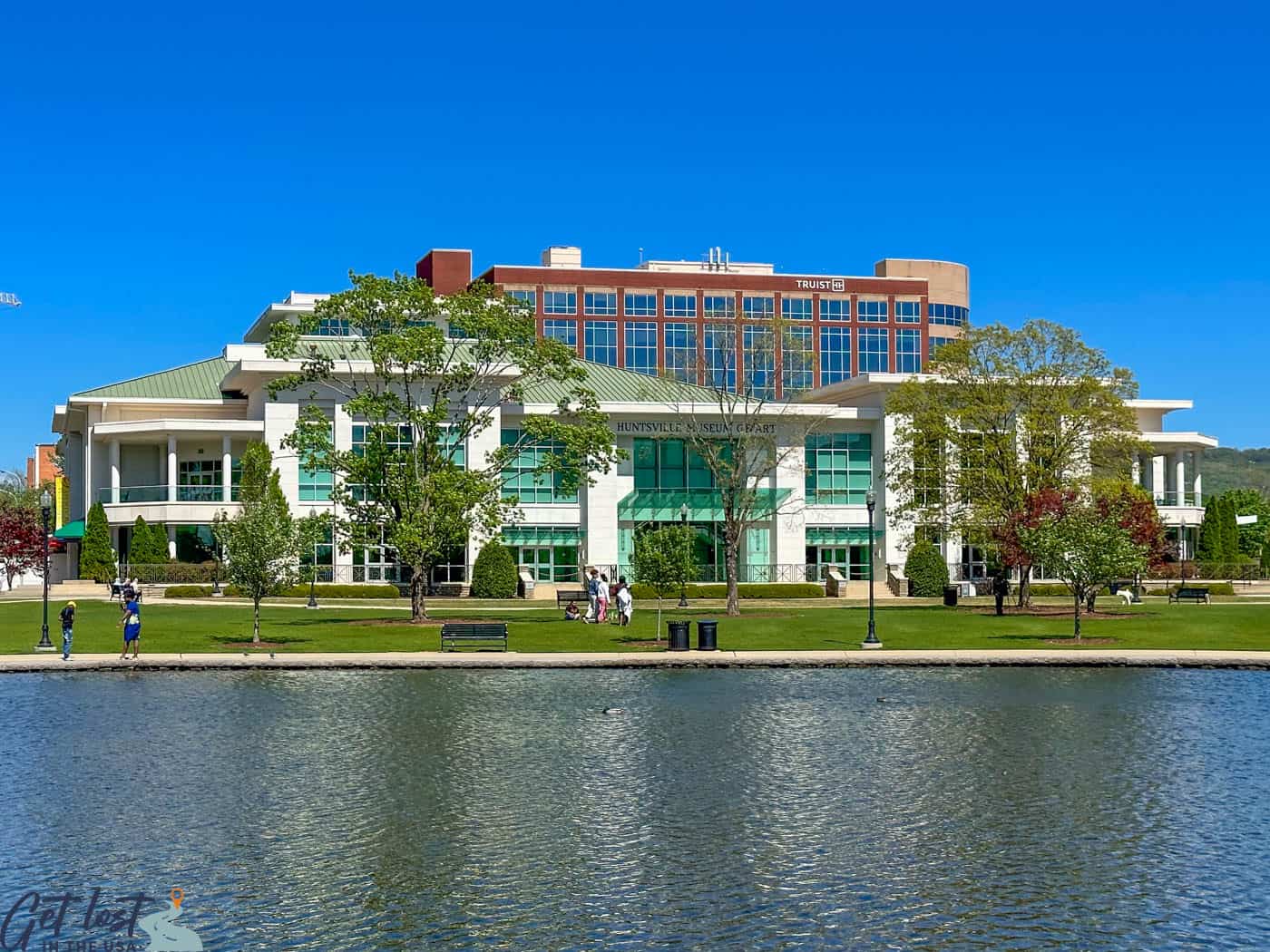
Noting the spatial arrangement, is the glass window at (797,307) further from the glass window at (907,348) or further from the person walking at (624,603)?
the person walking at (624,603)

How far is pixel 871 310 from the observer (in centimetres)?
13738

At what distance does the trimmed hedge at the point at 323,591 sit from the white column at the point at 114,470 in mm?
13012

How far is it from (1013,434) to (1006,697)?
33.6 metres

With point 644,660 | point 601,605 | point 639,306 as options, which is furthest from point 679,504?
point 639,306

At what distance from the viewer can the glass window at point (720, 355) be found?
7009 centimetres

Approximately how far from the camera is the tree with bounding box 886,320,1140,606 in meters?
64.8

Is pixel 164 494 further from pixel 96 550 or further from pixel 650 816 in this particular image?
pixel 650 816

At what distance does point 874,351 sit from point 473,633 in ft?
324

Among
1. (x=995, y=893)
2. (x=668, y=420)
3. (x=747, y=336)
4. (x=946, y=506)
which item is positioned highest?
(x=747, y=336)

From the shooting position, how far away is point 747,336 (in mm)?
130125

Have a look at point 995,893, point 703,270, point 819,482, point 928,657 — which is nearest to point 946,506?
point 819,482

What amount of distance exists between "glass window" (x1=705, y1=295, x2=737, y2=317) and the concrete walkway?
92.5 meters

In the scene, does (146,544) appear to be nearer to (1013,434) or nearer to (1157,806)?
(1013,434)
